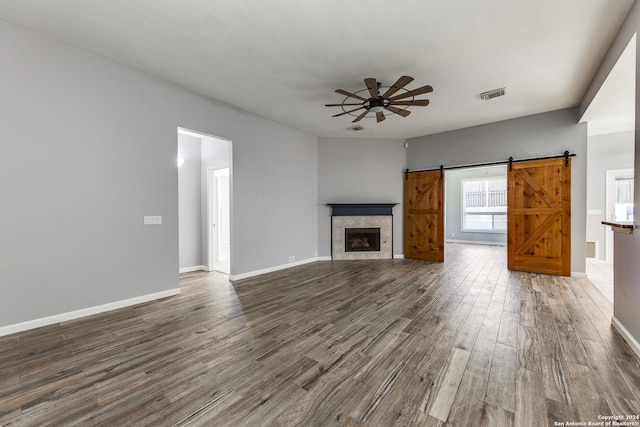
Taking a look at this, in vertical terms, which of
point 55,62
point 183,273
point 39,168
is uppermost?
point 55,62

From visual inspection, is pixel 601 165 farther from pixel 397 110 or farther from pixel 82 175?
pixel 82 175

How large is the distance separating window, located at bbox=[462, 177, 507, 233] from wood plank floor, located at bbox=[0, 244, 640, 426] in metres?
6.36

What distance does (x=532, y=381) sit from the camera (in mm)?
1789

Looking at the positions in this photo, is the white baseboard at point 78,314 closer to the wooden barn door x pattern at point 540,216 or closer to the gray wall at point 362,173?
the gray wall at point 362,173

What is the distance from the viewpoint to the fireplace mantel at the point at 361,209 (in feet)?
21.0

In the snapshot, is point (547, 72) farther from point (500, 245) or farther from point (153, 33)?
point (500, 245)

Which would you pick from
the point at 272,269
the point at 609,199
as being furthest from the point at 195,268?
the point at 609,199

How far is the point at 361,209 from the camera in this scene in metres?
6.48

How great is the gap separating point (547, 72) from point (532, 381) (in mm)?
3768

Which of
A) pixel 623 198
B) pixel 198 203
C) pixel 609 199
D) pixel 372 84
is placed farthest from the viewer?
pixel 623 198

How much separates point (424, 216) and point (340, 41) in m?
4.58

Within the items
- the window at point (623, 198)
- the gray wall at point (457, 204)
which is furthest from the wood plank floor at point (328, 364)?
the gray wall at point (457, 204)

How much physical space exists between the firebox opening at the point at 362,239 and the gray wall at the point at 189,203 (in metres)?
3.44

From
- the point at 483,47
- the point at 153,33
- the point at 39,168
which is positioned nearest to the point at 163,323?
the point at 39,168
